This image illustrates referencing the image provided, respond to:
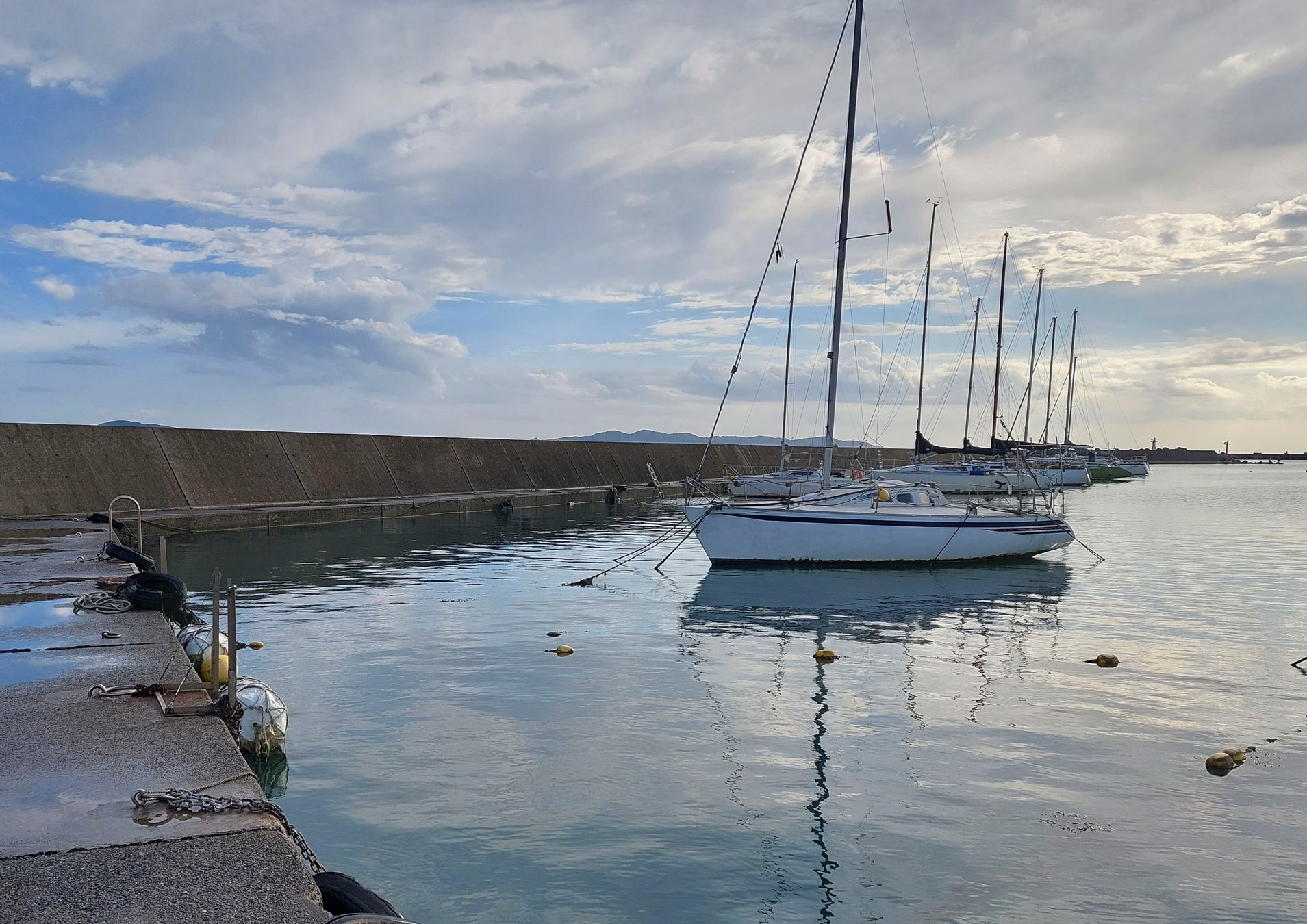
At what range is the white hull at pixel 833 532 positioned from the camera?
67.5ft

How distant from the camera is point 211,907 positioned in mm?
4102

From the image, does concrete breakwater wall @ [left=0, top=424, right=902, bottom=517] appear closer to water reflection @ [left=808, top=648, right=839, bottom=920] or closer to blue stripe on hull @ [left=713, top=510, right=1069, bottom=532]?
blue stripe on hull @ [left=713, top=510, right=1069, bottom=532]

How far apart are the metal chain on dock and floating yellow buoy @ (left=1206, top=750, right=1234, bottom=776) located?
727cm

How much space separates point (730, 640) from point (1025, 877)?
25.4 feet

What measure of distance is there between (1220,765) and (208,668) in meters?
8.88

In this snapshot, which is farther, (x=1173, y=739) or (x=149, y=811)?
(x=1173, y=739)

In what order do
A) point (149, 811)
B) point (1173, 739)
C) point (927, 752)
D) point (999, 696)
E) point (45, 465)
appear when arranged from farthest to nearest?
point (45, 465) < point (999, 696) < point (1173, 739) < point (927, 752) < point (149, 811)

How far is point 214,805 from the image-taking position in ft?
16.8

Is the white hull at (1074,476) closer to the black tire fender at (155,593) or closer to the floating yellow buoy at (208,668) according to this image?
the black tire fender at (155,593)

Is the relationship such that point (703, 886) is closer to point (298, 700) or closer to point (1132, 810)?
point (1132, 810)

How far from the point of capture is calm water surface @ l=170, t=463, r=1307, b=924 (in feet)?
20.2

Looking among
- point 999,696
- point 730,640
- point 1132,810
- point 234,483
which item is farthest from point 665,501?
point 1132,810

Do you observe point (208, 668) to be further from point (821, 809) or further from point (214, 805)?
point (821, 809)

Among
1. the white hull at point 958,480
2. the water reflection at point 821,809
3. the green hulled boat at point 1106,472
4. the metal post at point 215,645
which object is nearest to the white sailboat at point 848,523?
the water reflection at point 821,809
